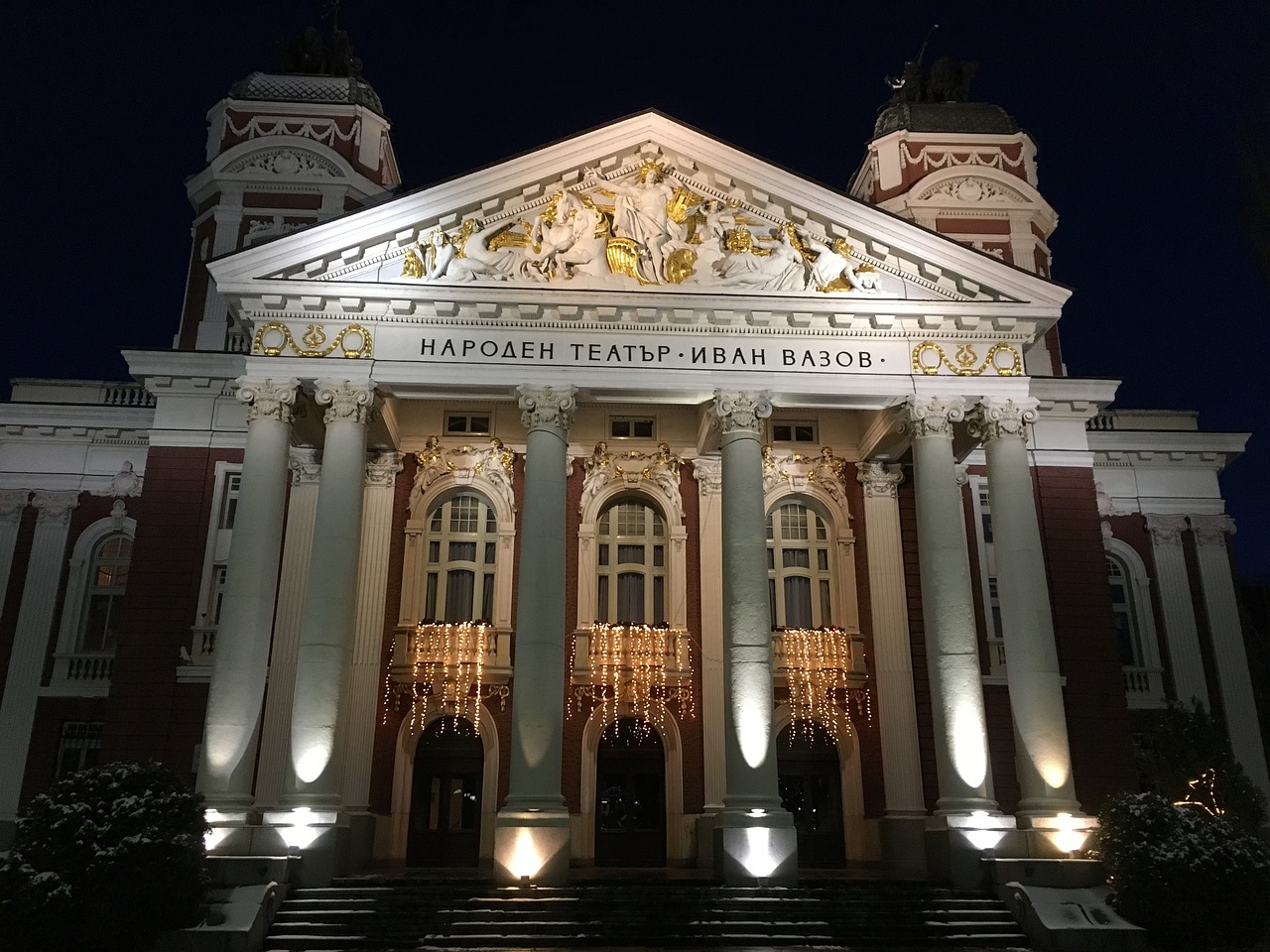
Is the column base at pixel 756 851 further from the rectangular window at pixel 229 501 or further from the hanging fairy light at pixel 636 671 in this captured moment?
the rectangular window at pixel 229 501

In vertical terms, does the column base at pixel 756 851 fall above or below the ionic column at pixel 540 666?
below

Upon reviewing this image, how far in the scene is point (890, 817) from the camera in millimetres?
26484

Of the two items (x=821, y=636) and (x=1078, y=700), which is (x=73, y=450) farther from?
(x=1078, y=700)

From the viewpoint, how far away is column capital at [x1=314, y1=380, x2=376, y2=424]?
2348 cm

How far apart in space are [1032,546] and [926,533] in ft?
7.36

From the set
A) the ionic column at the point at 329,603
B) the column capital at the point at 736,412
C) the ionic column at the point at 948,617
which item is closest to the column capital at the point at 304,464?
the ionic column at the point at 329,603

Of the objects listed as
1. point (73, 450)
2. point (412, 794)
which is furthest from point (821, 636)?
point (73, 450)

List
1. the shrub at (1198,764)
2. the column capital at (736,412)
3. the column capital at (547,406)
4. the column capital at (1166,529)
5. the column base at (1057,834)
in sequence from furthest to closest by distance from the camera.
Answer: the column capital at (1166,529) → the shrub at (1198,764) → the column capital at (736,412) → the column capital at (547,406) → the column base at (1057,834)

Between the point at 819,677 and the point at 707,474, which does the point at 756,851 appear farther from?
the point at 707,474

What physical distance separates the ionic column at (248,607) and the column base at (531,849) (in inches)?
192

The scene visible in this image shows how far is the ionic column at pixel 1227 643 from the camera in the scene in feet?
100.0

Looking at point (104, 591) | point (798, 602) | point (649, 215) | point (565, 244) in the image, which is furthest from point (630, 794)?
point (104, 591)

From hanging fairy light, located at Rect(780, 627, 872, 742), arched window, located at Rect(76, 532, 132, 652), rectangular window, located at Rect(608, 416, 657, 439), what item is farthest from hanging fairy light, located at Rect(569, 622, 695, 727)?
arched window, located at Rect(76, 532, 132, 652)

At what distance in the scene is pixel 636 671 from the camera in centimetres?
2725
